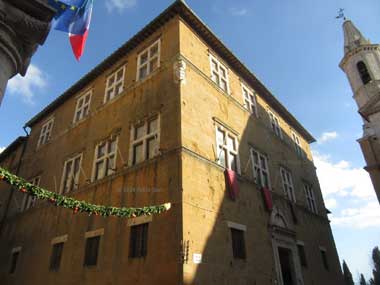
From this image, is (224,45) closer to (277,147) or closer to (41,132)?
→ (277,147)

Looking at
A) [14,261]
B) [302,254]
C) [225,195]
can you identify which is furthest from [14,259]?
[302,254]

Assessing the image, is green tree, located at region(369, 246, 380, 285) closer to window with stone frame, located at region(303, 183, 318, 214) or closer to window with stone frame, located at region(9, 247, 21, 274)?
window with stone frame, located at region(303, 183, 318, 214)

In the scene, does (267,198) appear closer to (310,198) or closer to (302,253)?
(302,253)

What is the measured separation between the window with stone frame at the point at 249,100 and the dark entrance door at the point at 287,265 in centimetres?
789

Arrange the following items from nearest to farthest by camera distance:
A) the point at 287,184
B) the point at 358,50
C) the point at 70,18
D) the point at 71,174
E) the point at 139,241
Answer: the point at 70,18 < the point at 139,241 < the point at 71,174 < the point at 287,184 < the point at 358,50

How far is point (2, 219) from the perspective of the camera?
1816 centimetres

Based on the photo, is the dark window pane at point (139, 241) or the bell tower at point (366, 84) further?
the bell tower at point (366, 84)

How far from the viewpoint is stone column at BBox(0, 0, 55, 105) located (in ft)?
15.2

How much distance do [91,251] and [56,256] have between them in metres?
2.87

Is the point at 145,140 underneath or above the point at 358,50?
underneath

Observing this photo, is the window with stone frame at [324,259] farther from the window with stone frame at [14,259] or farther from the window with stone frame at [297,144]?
the window with stone frame at [14,259]

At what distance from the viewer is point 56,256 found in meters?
12.5

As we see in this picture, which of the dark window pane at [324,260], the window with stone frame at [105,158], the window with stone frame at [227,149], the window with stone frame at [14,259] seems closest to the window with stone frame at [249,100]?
the window with stone frame at [227,149]

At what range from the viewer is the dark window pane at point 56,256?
1219cm
